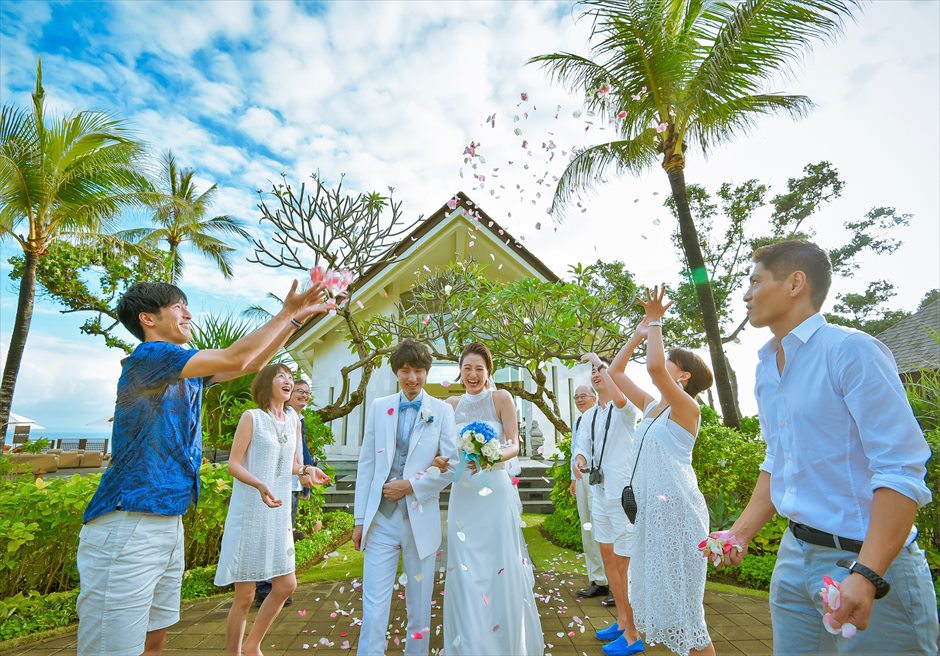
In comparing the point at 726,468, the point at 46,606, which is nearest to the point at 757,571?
the point at 726,468

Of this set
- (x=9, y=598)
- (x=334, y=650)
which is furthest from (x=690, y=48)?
(x=9, y=598)

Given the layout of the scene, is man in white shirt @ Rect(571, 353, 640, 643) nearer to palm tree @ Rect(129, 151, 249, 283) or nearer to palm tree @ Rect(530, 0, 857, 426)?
palm tree @ Rect(530, 0, 857, 426)

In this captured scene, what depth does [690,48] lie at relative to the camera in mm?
8062

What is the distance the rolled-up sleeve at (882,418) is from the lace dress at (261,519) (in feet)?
11.5

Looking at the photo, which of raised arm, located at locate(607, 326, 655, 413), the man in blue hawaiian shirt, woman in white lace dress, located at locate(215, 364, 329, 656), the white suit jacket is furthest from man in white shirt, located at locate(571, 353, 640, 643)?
the man in blue hawaiian shirt

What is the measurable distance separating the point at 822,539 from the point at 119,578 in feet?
9.10

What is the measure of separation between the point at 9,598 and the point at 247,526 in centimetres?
277

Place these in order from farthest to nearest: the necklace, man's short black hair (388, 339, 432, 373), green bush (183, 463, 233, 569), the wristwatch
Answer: green bush (183, 463, 233, 569) < the necklace < man's short black hair (388, 339, 432, 373) < the wristwatch

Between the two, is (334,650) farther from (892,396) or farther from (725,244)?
(725,244)

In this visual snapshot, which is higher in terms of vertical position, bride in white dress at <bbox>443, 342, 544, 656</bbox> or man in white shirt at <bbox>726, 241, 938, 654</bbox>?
man in white shirt at <bbox>726, 241, 938, 654</bbox>

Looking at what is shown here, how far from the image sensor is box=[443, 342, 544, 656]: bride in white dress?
10.2 ft

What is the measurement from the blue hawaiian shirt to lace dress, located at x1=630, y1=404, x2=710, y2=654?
106 inches

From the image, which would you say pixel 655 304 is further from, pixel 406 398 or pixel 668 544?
pixel 406 398

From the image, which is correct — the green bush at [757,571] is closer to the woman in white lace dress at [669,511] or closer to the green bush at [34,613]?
the woman in white lace dress at [669,511]
